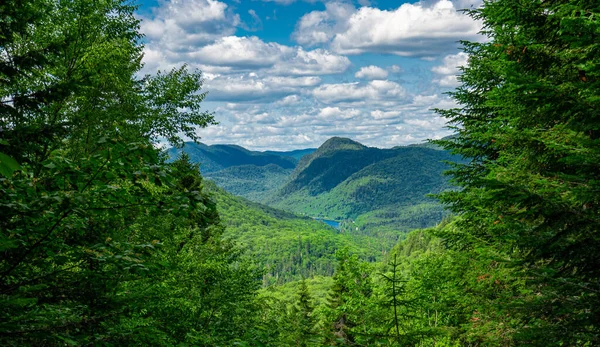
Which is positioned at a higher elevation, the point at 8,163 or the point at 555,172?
the point at 8,163

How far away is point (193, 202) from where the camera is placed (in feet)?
12.9

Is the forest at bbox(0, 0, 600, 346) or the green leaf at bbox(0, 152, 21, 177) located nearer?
the green leaf at bbox(0, 152, 21, 177)

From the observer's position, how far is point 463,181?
606 inches

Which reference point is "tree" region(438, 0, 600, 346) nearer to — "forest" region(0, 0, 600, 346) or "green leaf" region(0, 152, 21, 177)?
"forest" region(0, 0, 600, 346)

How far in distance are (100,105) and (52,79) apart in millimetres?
2398

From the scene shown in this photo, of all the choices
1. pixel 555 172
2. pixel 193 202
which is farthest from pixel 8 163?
pixel 555 172

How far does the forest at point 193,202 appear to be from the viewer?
13.0 feet

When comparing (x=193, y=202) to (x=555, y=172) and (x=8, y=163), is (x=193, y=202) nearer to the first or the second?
(x=8, y=163)

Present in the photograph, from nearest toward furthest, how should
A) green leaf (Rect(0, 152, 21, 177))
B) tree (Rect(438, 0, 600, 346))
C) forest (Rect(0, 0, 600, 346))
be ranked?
green leaf (Rect(0, 152, 21, 177)) < forest (Rect(0, 0, 600, 346)) < tree (Rect(438, 0, 600, 346))

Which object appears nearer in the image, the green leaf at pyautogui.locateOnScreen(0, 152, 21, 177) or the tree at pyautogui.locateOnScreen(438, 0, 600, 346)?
the green leaf at pyautogui.locateOnScreen(0, 152, 21, 177)

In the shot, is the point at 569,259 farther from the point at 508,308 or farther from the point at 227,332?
the point at 227,332

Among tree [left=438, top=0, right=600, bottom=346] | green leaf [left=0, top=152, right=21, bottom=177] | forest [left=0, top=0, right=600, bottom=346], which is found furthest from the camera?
tree [left=438, top=0, right=600, bottom=346]

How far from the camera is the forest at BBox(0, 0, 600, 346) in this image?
13.0 feet

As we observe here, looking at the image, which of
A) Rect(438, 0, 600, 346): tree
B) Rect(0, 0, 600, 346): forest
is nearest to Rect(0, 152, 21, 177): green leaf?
Rect(0, 0, 600, 346): forest
